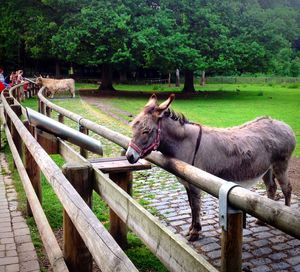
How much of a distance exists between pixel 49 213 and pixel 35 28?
1054 inches

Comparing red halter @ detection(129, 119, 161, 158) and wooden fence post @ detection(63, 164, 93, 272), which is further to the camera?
red halter @ detection(129, 119, 161, 158)

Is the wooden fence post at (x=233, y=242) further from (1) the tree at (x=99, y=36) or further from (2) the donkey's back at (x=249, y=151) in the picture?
(1) the tree at (x=99, y=36)

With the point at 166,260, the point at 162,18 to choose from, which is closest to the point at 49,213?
the point at 166,260

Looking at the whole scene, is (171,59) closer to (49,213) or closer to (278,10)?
(49,213)

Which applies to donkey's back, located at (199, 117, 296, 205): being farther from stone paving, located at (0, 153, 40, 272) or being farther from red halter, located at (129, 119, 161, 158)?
stone paving, located at (0, 153, 40, 272)

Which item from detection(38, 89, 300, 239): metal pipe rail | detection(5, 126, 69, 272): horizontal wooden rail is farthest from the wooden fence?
detection(5, 126, 69, 272): horizontal wooden rail

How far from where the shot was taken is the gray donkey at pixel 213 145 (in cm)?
435

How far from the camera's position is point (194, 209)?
4988 mm

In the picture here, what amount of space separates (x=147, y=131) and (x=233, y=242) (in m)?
1.88

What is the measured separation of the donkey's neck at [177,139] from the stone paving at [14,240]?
1.93 metres

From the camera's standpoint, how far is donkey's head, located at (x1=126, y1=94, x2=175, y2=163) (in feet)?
13.5

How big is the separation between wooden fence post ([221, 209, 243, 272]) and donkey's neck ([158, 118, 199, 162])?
1.90 metres

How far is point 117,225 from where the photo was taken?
4695mm

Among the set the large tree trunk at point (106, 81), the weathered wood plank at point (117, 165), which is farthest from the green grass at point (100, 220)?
the large tree trunk at point (106, 81)
